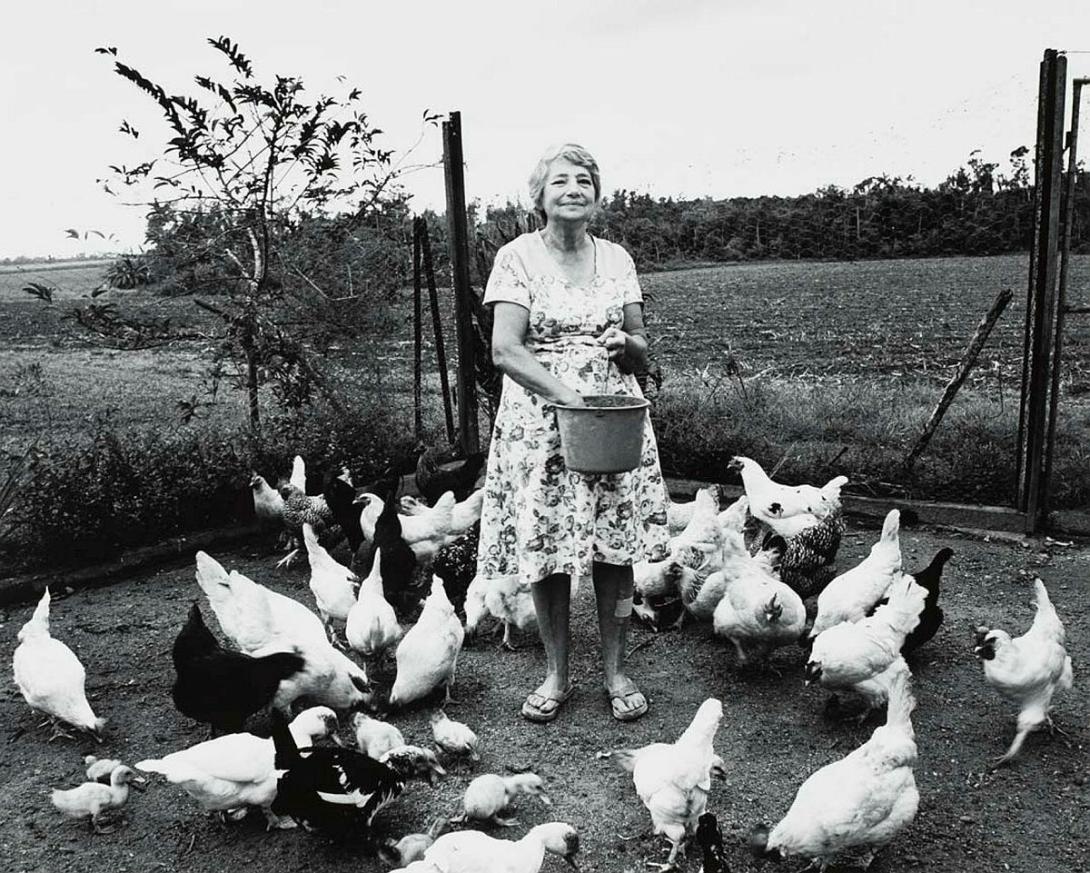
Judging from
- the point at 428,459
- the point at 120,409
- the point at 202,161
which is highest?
the point at 202,161

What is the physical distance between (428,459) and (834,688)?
3238 mm

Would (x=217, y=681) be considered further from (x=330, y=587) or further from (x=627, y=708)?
(x=627, y=708)

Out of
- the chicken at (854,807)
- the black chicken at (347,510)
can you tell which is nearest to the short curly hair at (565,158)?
the chicken at (854,807)

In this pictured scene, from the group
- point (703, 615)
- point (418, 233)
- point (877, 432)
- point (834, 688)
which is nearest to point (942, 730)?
point (834, 688)

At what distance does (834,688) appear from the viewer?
3.36 meters

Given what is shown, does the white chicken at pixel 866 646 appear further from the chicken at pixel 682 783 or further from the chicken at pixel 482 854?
the chicken at pixel 482 854

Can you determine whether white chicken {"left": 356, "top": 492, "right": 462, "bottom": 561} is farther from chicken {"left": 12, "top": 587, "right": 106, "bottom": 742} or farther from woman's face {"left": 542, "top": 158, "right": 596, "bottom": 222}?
woman's face {"left": 542, "top": 158, "right": 596, "bottom": 222}

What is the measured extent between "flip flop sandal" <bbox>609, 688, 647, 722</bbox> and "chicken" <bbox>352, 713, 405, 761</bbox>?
83cm

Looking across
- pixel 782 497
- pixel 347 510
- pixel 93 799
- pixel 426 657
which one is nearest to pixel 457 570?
pixel 347 510

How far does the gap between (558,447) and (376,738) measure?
1.19 meters

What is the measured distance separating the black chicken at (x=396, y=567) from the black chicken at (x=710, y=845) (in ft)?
7.98

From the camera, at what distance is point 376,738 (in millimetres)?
3125

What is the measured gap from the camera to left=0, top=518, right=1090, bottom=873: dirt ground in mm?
2732

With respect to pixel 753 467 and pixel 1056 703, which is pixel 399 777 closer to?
pixel 1056 703
